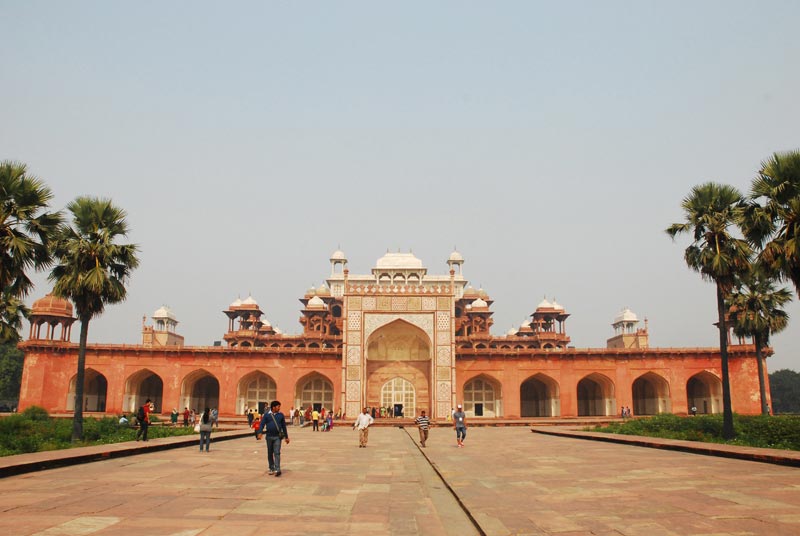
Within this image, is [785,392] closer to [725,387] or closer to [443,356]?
[443,356]

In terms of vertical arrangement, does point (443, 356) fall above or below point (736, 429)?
above

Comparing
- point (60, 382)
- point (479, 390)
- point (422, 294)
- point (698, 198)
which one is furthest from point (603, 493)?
point (60, 382)

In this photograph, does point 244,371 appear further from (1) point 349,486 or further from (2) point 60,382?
(1) point 349,486

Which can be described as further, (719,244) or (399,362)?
(399,362)

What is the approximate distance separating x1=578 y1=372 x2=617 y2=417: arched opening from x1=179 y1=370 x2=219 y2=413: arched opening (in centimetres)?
2575

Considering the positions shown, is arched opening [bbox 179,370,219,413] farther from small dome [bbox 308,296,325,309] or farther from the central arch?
the central arch

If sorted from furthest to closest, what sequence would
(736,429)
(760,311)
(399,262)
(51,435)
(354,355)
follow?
(399,262) → (354,355) → (760,311) → (736,429) → (51,435)

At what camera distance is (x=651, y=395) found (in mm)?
42125

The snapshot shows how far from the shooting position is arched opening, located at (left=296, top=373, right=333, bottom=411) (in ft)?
136

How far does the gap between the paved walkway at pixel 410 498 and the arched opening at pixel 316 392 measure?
28.6m

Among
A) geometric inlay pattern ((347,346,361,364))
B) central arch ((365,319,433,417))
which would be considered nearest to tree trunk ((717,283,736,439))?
central arch ((365,319,433,417))

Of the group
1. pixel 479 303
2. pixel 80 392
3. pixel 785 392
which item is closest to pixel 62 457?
pixel 80 392

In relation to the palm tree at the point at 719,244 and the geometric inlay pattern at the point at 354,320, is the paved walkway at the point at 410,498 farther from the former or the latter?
the geometric inlay pattern at the point at 354,320

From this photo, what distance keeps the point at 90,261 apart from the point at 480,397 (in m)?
27.6
